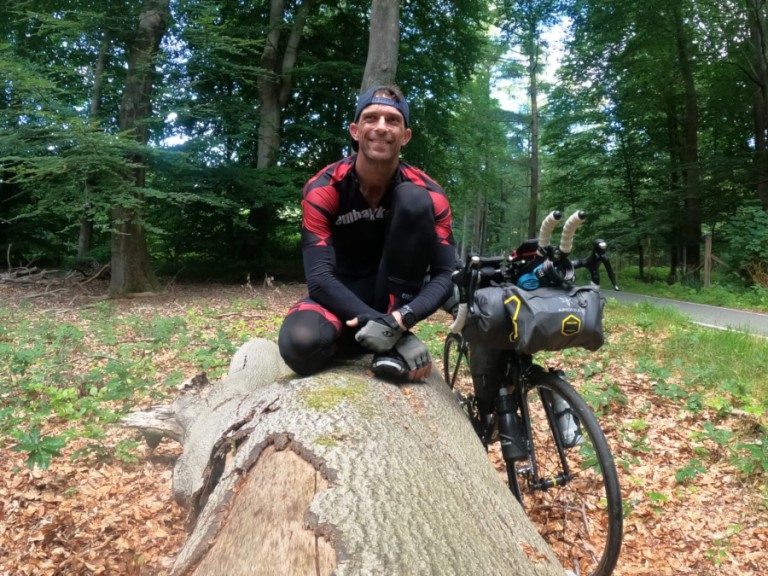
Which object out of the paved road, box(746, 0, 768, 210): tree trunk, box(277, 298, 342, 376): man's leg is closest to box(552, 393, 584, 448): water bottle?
box(277, 298, 342, 376): man's leg

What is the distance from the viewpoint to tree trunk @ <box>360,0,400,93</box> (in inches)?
269

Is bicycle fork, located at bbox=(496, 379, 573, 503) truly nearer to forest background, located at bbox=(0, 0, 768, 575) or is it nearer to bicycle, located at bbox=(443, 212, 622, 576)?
bicycle, located at bbox=(443, 212, 622, 576)

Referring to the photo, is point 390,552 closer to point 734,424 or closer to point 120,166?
point 734,424

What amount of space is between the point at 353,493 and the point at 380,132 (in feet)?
5.06

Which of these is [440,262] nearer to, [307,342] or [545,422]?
[307,342]

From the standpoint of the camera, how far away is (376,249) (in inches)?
99.4

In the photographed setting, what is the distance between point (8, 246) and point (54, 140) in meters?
5.35

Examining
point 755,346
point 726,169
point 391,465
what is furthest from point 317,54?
point 391,465

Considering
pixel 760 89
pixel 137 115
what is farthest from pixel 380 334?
pixel 760 89

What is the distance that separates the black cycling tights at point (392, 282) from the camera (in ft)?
6.50

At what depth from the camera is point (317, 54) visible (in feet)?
42.8

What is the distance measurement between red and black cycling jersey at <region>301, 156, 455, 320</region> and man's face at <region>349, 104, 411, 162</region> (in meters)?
0.16

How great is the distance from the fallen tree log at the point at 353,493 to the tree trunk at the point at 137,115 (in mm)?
7683

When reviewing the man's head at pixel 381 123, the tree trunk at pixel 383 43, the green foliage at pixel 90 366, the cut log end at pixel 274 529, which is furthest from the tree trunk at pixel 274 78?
the cut log end at pixel 274 529
